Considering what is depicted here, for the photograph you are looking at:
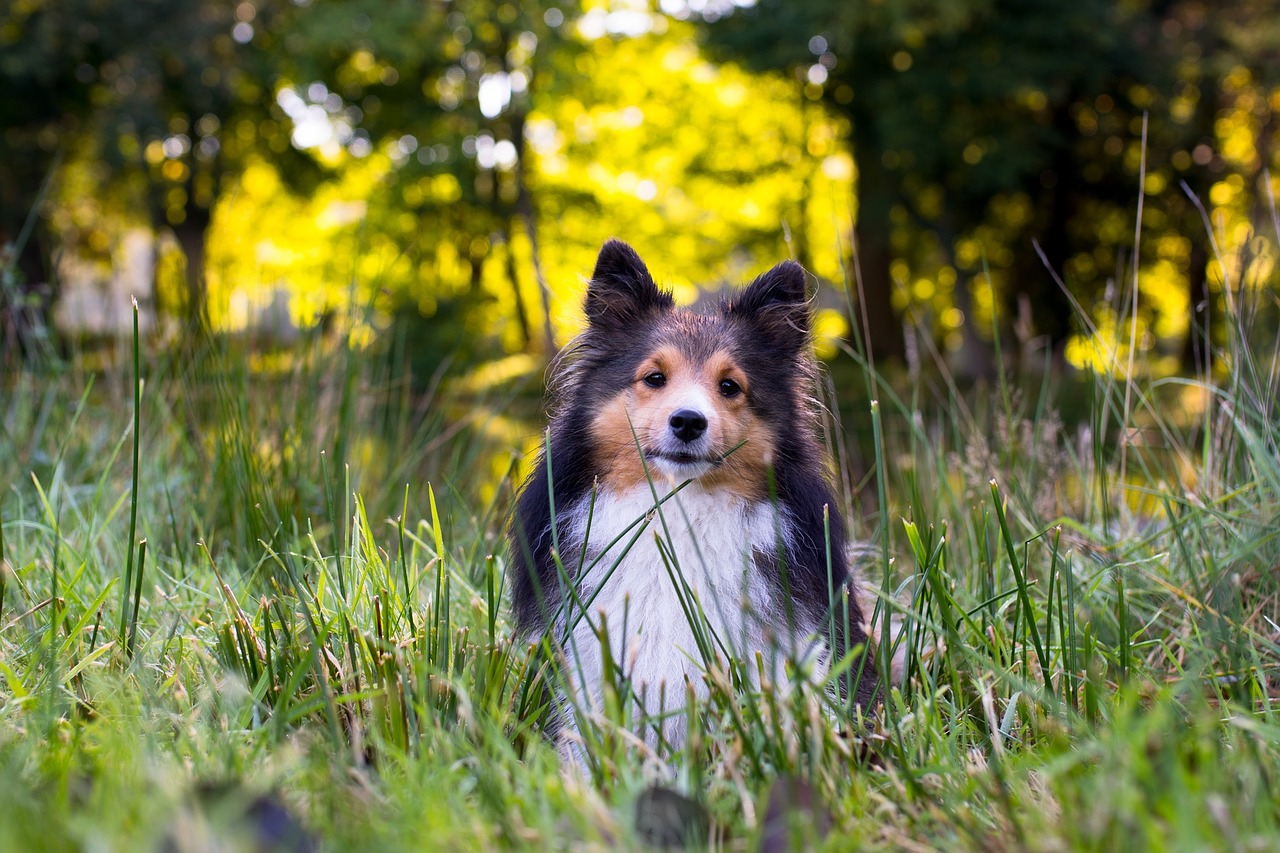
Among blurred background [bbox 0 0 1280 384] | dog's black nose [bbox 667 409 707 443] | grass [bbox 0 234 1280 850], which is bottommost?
grass [bbox 0 234 1280 850]

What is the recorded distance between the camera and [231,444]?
389cm

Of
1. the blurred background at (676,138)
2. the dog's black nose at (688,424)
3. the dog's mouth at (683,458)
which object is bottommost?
the dog's mouth at (683,458)

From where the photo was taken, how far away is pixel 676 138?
27.3 metres

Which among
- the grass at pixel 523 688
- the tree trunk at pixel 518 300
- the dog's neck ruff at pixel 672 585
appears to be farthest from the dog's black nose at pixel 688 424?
the tree trunk at pixel 518 300

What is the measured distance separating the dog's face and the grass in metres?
0.48

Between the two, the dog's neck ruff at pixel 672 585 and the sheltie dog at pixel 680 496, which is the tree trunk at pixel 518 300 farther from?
the dog's neck ruff at pixel 672 585

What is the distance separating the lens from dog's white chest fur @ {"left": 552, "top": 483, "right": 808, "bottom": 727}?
8.95 feet

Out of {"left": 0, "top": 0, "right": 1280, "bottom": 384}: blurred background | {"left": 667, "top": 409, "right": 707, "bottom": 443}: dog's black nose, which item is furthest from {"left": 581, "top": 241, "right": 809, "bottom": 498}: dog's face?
{"left": 0, "top": 0, "right": 1280, "bottom": 384}: blurred background

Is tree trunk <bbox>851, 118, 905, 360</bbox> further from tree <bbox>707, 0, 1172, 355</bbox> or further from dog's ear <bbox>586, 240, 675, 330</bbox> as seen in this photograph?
dog's ear <bbox>586, 240, 675, 330</bbox>

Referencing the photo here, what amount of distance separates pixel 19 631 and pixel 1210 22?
2165cm

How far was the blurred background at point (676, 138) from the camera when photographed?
17.9m

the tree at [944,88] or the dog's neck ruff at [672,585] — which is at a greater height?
the tree at [944,88]

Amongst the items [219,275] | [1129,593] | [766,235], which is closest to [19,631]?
[219,275]

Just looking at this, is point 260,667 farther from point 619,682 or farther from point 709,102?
point 709,102
